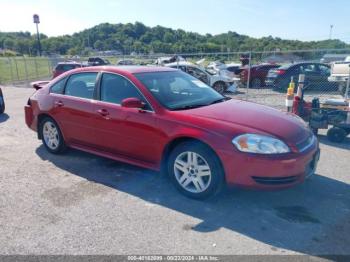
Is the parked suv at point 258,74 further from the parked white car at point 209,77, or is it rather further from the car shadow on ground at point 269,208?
the car shadow on ground at point 269,208

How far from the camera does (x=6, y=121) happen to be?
891 centimetres

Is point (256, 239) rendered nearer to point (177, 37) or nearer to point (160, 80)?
point (160, 80)

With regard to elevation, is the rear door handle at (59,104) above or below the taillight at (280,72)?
above

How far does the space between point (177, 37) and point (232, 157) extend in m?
62.8

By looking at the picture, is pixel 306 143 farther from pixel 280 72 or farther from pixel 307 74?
pixel 307 74

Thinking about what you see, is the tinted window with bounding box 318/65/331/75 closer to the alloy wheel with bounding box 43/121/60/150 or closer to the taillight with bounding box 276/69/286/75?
the taillight with bounding box 276/69/286/75

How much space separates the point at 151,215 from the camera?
3.64 meters

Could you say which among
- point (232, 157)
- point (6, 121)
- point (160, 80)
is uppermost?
point (160, 80)

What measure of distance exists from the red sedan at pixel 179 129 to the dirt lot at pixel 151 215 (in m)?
0.34

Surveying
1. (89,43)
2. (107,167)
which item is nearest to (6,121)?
(107,167)

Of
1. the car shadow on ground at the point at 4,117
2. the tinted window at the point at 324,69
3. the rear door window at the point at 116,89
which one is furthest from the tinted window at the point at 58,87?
the tinted window at the point at 324,69

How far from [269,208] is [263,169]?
0.57 meters

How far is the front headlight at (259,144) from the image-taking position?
139 inches

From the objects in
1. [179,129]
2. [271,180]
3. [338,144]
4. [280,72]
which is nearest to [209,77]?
[280,72]
